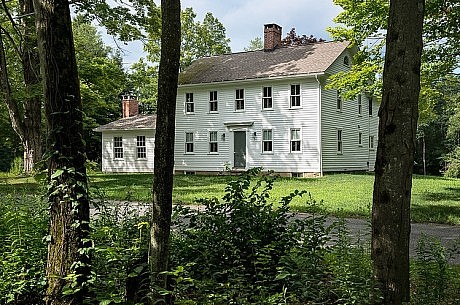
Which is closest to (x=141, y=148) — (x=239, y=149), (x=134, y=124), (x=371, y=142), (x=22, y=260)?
(x=134, y=124)

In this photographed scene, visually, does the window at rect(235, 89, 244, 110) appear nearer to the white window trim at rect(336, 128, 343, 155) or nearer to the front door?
the front door

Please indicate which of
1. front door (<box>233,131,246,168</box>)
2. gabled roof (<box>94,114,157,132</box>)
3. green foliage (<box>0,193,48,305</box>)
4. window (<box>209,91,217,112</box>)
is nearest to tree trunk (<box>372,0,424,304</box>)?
green foliage (<box>0,193,48,305</box>)

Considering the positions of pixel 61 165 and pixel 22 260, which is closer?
pixel 61 165

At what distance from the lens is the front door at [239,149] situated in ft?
83.6

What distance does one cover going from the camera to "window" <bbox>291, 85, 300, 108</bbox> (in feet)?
78.5

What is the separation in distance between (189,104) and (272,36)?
22.6 feet

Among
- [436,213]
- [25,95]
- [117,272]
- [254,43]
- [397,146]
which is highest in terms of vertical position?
[254,43]

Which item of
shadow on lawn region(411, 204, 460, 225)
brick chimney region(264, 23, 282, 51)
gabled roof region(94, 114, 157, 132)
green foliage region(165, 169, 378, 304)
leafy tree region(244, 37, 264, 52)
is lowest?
shadow on lawn region(411, 204, 460, 225)

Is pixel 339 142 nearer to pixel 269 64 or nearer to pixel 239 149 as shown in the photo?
pixel 239 149

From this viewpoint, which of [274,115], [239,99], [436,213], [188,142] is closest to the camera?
[436,213]

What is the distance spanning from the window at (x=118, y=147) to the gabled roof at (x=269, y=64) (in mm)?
7742

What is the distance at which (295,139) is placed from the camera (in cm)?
2389

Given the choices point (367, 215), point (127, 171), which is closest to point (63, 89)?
point (367, 215)

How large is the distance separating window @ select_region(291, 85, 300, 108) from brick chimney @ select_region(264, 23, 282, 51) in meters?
5.06
